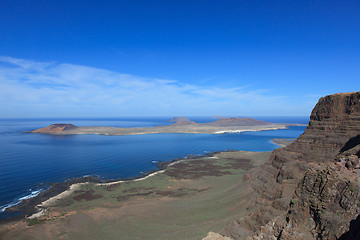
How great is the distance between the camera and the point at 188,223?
85.5 feet

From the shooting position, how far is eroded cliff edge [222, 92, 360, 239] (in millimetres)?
12250

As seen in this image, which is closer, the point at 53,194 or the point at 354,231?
the point at 354,231

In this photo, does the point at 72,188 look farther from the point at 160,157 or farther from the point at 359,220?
the point at 359,220

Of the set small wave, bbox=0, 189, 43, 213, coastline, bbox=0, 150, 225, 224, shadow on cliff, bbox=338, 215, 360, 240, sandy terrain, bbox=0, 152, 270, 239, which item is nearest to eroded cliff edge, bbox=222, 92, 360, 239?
shadow on cliff, bbox=338, 215, 360, 240

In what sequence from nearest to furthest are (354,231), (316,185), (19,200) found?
(354,231), (316,185), (19,200)

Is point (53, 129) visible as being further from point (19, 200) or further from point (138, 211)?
point (138, 211)

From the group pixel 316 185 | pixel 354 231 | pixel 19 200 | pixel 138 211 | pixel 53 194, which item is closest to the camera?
pixel 354 231

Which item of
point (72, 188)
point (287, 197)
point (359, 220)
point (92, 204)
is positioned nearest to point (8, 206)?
point (72, 188)

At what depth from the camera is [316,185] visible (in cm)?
1345

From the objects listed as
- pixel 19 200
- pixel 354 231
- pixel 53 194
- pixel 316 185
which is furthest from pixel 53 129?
pixel 354 231

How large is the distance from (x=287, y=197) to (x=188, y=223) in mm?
12197

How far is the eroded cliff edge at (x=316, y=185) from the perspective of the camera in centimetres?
1225

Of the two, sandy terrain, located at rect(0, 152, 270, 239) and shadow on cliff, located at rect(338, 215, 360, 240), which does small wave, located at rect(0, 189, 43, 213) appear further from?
shadow on cliff, located at rect(338, 215, 360, 240)

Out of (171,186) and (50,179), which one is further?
(50,179)
